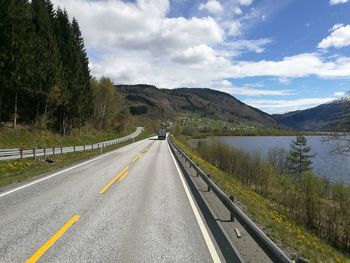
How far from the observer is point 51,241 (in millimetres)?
6203

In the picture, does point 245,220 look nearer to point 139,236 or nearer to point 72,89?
point 139,236

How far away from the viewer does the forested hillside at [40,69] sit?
1412 inches

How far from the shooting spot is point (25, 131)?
3856cm

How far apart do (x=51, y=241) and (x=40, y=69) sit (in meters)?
39.3

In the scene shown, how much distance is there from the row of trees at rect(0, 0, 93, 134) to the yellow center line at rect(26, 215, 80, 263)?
A: 31775 mm

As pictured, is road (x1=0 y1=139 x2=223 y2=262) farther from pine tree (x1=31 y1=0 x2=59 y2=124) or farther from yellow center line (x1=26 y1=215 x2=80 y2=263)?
pine tree (x1=31 y1=0 x2=59 y2=124)

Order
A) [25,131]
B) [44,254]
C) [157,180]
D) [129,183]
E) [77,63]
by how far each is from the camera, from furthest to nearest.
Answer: [77,63] → [25,131] → [157,180] → [129,183] → [44,254]

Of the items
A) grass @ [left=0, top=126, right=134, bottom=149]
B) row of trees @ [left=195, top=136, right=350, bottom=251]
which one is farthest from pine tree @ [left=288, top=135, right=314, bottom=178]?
grass @ [left=0, top=126, right=134, bottom=149]

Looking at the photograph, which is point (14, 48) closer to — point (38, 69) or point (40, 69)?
point (38, 69)

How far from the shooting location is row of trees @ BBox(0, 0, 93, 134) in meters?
35.8

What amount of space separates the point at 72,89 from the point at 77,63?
19.6ft

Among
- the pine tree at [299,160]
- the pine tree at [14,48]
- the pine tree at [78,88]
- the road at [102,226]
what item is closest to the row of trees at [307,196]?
the road at [102,226]

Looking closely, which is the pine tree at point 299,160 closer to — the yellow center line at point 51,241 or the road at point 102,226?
the road at point 102,226

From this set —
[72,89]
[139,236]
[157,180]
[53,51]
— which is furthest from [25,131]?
[139,236]
